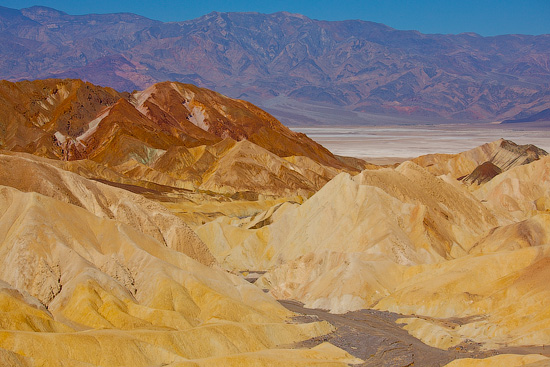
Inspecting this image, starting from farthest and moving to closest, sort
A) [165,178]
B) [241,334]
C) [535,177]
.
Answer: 1. [165,178]
2. [535,177]
3. [241,334]

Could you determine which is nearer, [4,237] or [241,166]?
[4,237]

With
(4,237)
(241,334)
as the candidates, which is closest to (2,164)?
(4,237)

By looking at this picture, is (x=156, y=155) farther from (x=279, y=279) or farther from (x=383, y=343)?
(x=383, y=343)

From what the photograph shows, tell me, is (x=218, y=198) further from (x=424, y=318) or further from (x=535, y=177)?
(x=424, y=318)

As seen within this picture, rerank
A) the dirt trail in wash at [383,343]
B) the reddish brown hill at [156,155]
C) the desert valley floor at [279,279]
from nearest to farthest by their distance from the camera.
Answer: the desert valley floor at [279,279] < the dirt trail in wash at [383,343] < the reddish brown hill at [156,155]

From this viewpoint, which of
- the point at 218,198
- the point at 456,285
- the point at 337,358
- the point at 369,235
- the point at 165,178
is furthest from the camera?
the point at 165,178

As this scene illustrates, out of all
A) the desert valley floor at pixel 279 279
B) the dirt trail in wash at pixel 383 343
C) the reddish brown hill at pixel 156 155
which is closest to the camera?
the desert valley floor at pixel 279 279

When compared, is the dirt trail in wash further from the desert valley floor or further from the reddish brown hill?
the reddish brown hill

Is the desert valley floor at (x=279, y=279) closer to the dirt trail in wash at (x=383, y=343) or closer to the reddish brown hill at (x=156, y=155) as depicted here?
the dirt trail in wash at (x=383, y=343)

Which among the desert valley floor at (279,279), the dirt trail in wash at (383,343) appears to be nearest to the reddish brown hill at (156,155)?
the desert valley floor at (279,279)
